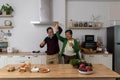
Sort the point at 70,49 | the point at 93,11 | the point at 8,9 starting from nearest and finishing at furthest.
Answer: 1. the point at 70,49
2. the point at 8,9
3. the point at 93,11

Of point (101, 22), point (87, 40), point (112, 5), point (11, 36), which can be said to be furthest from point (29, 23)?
point (112, 5)

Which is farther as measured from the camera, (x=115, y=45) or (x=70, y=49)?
(x=115, y=45)

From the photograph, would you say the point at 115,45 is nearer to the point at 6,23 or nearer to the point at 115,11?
the point at 115,11

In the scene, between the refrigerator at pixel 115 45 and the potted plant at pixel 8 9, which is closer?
the refrigerator at pixel 115 45

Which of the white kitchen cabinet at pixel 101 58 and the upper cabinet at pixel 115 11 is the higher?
the upper cabinet at pixel 115 11

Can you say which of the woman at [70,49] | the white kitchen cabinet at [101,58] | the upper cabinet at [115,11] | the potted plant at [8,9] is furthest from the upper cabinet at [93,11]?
the potted plant at [8,9]

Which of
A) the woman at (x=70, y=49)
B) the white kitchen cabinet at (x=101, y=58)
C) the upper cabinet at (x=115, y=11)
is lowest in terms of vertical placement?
the white kitchen cabinet at (x=101, y=58)

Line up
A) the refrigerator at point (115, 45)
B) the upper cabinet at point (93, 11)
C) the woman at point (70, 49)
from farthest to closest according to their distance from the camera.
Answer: the upper cabinet at point (93, 11) → the refrigerator at point (115, 45) → the woman at point (70, 49)

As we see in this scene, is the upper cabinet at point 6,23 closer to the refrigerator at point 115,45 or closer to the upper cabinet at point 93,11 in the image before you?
the upper cabinet at point 93,11

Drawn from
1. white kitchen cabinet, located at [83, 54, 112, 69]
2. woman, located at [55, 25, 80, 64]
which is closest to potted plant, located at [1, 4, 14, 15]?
woman, located at [55, 25, 80, 64]

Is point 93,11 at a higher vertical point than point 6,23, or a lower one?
higher

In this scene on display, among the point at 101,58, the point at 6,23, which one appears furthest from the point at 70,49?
the point at 6,23

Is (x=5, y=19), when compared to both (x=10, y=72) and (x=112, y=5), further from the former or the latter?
(x=112, y=5)

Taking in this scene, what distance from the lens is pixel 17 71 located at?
114 inches
